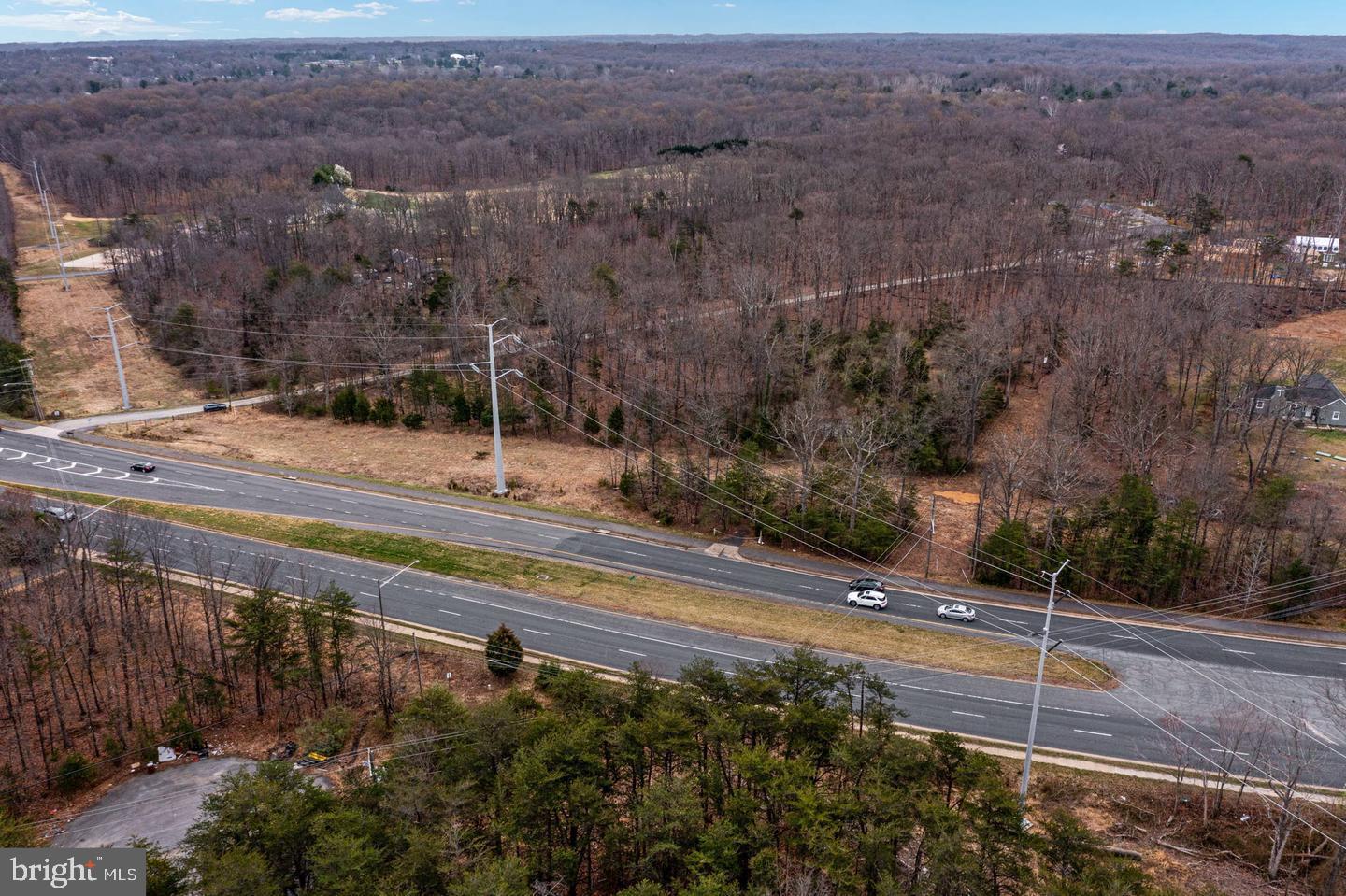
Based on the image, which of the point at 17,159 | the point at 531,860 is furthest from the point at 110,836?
the point at 17,159

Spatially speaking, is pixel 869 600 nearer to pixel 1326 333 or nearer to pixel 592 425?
pixel 592 425

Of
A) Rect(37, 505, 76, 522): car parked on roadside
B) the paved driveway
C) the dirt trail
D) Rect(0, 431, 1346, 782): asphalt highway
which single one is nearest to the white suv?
Rect(0, 431, 1346, 782): asphalt highway

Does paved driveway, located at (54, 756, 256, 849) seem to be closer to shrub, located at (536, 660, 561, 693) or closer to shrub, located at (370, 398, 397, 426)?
shrub, located at (536, 660, 561, 693)

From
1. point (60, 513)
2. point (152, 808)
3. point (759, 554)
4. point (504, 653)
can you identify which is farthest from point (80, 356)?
point (759, 554)

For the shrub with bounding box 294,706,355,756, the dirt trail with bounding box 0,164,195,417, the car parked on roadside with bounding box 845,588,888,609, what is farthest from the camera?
the dirt trail with bounding box 0,164,195,417

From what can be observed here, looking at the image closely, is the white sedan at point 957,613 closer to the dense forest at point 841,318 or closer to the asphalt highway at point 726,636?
the asphalt highway at point 726,636

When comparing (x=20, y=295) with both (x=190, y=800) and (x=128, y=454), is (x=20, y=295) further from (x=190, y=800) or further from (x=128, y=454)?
(x=190, y=800)

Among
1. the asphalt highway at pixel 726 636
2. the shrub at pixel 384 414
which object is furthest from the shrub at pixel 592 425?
the shrub at pixel 384 414
